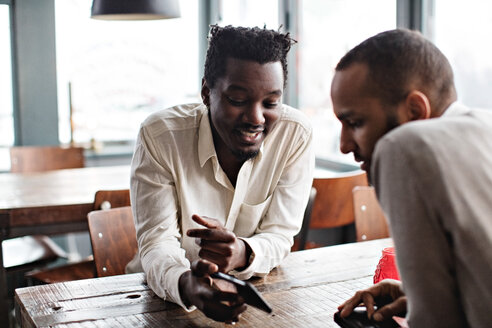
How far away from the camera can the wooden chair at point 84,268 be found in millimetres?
2334

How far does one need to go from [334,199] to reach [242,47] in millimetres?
1335

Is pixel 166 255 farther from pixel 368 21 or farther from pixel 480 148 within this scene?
pixel 368 21

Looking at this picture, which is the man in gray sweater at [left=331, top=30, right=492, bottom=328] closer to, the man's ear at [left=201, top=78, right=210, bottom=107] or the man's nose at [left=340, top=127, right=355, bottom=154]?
the man's nose at [left=340, top=127, right=355, bottom=154]

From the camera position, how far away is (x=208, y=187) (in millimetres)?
1673

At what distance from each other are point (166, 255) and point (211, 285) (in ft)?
0.89

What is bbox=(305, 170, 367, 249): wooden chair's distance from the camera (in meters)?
2.67

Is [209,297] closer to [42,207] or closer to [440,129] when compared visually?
[440,129]

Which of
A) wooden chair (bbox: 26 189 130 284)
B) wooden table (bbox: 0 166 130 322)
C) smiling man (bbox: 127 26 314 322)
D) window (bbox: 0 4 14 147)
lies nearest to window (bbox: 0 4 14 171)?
window (bbox: 0 4 14 147)

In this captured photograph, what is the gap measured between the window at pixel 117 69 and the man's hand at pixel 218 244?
3607 millimetres

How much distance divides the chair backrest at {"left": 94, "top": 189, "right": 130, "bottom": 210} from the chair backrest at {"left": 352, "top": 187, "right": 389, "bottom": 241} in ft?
3.03

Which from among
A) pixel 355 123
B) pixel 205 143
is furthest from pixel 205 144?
pixel 355 123

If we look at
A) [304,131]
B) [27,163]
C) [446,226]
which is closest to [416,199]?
[446,226]

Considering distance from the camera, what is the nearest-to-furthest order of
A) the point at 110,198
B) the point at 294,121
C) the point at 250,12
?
1. the point at 294,121
2. the point at 110,198
3. the point at 250,12

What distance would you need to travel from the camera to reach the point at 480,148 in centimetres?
74
